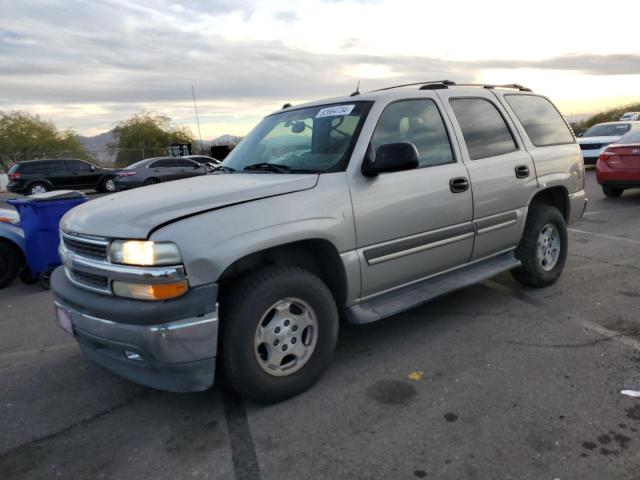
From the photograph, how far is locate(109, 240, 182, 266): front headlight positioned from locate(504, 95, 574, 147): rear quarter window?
351 centimetres

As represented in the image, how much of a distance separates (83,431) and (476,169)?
332 cm

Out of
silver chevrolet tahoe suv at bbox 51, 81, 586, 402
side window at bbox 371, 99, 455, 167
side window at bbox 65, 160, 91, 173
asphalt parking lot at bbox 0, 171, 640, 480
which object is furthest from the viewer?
side window at bbox 65, 160, 91, 173

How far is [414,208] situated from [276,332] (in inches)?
52.6

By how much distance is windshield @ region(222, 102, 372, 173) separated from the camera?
350cm

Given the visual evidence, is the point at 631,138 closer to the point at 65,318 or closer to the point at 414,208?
the point at 414,208

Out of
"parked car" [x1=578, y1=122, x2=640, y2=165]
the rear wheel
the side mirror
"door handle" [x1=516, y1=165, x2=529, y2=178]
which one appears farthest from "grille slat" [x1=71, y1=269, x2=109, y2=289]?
the rear wheel

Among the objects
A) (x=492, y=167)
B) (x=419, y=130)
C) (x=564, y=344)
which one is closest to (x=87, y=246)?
(x=419, y=130)

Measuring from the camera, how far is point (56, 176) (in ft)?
67.3

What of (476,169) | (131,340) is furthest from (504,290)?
(131,340)

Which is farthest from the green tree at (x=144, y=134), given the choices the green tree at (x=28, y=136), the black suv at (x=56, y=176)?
the black suv at (x=56, y=176)

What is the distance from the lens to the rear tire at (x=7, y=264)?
612 centimetres

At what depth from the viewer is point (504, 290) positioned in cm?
500

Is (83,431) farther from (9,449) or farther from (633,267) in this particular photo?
(633,267)

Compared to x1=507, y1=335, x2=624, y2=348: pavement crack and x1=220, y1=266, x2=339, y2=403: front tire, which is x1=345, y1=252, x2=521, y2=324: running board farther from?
x1=507, y1=335, x2=624, y2=348: pavement crack
